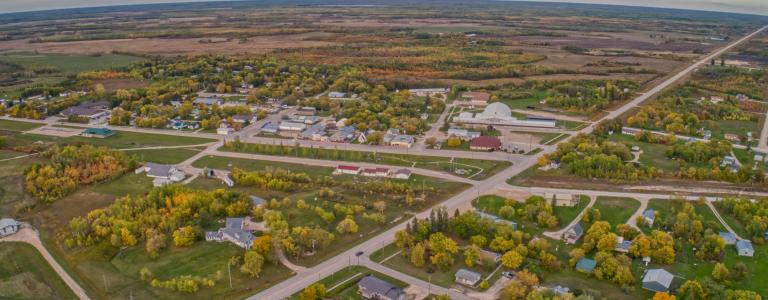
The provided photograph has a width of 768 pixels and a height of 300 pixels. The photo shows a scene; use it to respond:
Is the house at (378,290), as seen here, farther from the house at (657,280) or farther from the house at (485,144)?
the house at (485,144)

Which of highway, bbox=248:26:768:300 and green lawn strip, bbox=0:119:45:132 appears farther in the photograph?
green lawn strip, bbox=0:119:45:132

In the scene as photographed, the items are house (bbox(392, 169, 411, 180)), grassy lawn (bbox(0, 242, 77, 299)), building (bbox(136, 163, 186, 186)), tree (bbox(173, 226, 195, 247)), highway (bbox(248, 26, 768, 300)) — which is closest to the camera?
highway (bbox(248, 26, 768, 300))

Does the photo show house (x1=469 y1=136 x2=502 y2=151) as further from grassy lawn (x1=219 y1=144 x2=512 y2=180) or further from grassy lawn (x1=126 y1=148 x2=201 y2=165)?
grassy lawn (x1=126 y1=148 x2=201 y2=165)

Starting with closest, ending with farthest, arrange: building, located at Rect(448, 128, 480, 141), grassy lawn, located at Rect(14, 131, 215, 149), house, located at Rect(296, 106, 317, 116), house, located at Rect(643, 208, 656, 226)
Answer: house, located at Rect(643, 208, 656, 226), grassy lawn, located at Rect(14, 131, 215, 149), building, located at Rect(448, 128, 480, 141), house, located at Rect(296, 106, 317, 116)

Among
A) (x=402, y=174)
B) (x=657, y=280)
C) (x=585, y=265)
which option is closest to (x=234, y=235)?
(x=402, y=174)

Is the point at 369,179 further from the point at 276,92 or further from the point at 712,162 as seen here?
the point at 276,92

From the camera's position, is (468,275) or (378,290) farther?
(468,275)

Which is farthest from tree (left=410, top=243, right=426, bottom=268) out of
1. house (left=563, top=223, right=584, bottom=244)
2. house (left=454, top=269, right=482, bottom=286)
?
house (left=563, top=223, right=584, bottom=244)

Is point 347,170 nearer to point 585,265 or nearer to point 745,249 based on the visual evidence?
point 585,265
